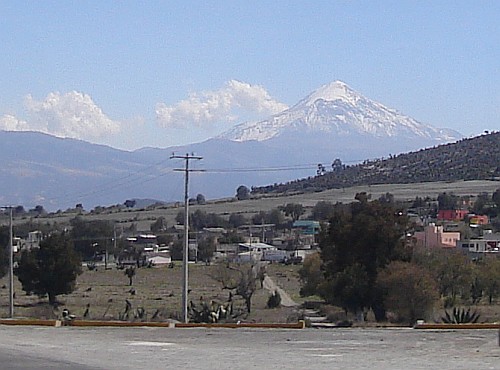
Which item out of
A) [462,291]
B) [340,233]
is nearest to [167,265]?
[462,291]

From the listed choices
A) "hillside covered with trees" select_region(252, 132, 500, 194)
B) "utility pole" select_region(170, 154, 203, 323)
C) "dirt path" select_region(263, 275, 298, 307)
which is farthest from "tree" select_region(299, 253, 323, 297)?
"hillside covered with trees" select_region(252, 132, 500, 194)

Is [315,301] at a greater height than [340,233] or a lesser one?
lesser

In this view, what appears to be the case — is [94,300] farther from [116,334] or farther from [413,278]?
[116,334]

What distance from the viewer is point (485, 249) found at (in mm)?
69625

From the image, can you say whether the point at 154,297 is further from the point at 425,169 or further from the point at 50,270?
the point at 425,169

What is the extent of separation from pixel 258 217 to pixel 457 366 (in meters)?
90.6

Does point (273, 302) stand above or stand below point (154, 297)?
above

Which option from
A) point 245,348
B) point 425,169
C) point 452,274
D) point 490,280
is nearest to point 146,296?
point 452,274

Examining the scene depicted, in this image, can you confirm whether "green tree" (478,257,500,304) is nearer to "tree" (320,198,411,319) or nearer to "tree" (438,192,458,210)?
"tree" (320,198,411,319)

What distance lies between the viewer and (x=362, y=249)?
39.0 m

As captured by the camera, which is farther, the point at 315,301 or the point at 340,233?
the point at 315,301

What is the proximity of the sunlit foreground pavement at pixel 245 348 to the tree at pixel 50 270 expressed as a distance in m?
26.8

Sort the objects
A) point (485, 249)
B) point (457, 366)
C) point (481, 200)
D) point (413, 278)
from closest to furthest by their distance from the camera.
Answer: point (457, 366) < point (413, 278) < point (485, 249) < point (481, 200)

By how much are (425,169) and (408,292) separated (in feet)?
317
